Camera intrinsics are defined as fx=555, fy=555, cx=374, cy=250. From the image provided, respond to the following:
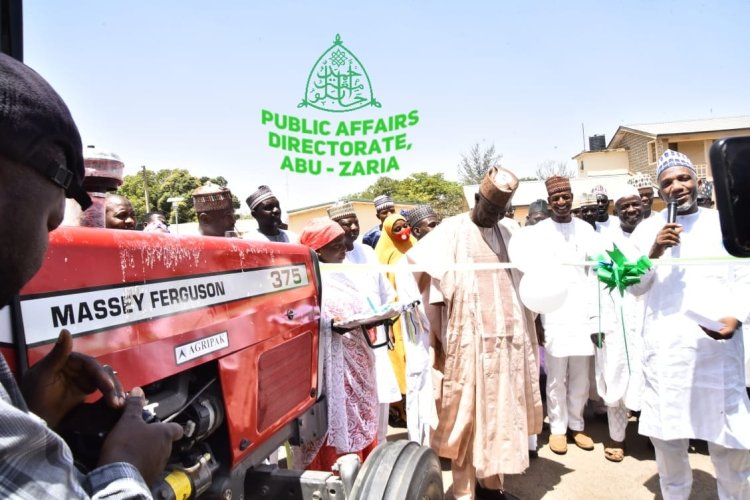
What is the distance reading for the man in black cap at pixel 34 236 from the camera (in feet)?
2.35

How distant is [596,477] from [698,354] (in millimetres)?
1360

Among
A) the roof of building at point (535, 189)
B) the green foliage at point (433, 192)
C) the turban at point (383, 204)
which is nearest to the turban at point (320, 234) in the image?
the turban at point (383, 204)

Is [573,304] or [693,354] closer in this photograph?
[693,354]

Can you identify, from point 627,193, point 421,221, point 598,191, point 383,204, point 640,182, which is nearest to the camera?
point 627,193


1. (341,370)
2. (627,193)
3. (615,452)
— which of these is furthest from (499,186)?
(627,193)

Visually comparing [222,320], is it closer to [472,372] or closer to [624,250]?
[472,372]

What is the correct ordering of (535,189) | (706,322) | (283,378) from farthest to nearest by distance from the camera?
(535,189) → (706,322) → (283,378)

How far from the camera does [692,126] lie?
83.1ft

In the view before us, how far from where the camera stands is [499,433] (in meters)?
3.12

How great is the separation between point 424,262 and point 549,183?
2047mm

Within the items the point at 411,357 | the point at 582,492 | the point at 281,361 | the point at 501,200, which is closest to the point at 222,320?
the point at 281,361

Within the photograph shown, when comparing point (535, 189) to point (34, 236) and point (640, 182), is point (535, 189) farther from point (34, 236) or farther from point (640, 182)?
point (34, 236)

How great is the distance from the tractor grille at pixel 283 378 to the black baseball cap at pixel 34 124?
1160mm

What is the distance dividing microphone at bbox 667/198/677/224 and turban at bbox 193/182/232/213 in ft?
8.64
